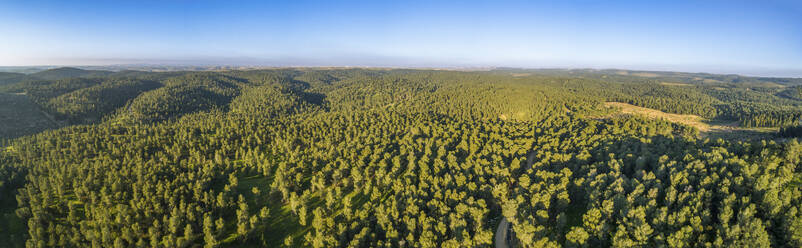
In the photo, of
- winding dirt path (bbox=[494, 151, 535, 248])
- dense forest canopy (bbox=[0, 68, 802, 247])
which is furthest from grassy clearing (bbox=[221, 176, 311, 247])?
winding dirt path (bbox=[494, 151, 535, 248])

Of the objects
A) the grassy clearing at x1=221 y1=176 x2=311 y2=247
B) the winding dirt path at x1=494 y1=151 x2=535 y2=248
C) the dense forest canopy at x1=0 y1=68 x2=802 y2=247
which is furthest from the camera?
the grassy clearing at x1=221 y1=176 x2=311 y2=247

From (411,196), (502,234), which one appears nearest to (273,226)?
(411,196)

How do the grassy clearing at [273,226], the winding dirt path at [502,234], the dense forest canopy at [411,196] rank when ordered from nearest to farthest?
the dense forest canopy at [411,196], the winding dirt path at [502,234], the grassy clearing at [273,226]

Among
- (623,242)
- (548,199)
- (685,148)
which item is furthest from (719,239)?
(685,148)

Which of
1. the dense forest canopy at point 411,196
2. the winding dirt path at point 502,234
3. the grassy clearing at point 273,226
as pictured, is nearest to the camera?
the dense forest canopy at point 411,196

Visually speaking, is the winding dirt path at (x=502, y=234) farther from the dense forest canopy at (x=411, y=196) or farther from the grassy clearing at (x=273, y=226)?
the grassy clearing at (x=273, y=226)

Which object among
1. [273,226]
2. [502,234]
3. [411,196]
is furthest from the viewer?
[273,226]

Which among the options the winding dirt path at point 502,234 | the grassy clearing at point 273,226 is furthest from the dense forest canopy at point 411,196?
the winding dirt path at point 502,234

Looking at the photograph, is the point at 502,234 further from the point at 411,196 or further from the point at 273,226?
the point at 273,226

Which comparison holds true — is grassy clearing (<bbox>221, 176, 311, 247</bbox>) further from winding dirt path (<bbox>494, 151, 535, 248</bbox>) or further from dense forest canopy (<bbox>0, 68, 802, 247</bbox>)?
winding dirt path (<bbox>494, 151, 535, 248</bbox>)

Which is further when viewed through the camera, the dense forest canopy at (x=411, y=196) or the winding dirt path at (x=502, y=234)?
the winding dirt path at (x=502, y=234)

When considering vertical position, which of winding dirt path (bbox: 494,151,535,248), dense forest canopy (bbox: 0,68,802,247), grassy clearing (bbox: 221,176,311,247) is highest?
dense forest canopy (bbox: 0,68,802,247)

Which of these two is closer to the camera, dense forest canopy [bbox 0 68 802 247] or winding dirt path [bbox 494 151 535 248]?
dense forest canopy [bbox 0 68 802 247]
